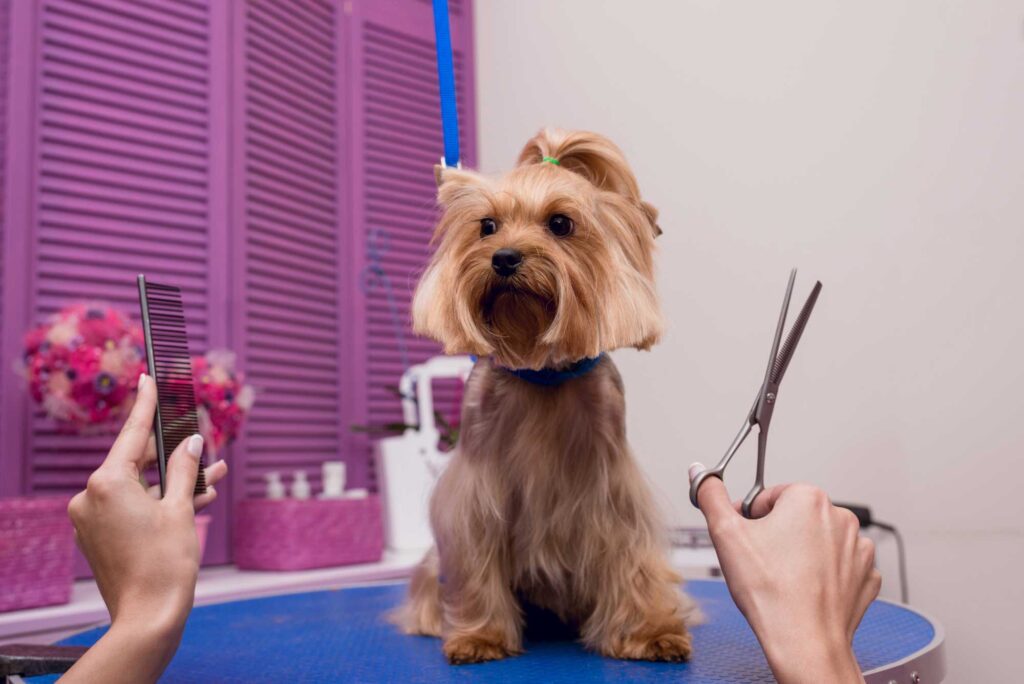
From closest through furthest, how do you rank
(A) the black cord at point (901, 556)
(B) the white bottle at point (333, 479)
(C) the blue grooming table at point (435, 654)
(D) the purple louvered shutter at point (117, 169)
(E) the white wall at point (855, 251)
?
(C) the blue grooming table at point (435, 654) < (E) the white wall at point (855, 251) < (A) the black cord at point (901, 556) < (D) the purple louvered shutter at point (117, 169) < (B) the white bottle at point (333, 479)

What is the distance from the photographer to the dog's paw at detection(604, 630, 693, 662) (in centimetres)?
116

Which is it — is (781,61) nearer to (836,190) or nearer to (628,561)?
(836,190)

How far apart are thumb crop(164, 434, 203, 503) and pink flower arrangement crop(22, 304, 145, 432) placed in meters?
1.52

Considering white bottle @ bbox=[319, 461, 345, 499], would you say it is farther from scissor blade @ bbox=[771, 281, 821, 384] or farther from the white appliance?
scissor blade @ bbox=[771, 281, 821, 384]

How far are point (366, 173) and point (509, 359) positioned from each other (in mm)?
2306

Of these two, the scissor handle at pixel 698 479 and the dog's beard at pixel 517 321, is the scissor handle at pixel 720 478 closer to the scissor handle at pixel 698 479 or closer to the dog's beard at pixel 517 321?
the scissor handle at pixel 698 479

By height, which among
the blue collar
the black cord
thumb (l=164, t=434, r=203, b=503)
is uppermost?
the blue collar

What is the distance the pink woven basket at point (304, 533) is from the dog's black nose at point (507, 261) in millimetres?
1643

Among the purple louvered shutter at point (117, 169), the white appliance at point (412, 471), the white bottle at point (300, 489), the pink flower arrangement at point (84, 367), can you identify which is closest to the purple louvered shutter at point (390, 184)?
the white appliance at point (412, 471)

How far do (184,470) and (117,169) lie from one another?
2113 mm

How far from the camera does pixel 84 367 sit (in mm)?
2170

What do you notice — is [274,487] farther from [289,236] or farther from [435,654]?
[435,654]

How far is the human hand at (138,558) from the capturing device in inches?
28.4

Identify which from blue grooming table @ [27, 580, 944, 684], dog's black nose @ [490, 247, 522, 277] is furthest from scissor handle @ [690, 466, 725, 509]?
dog's black nose @ [490, 247, 522, 277]
